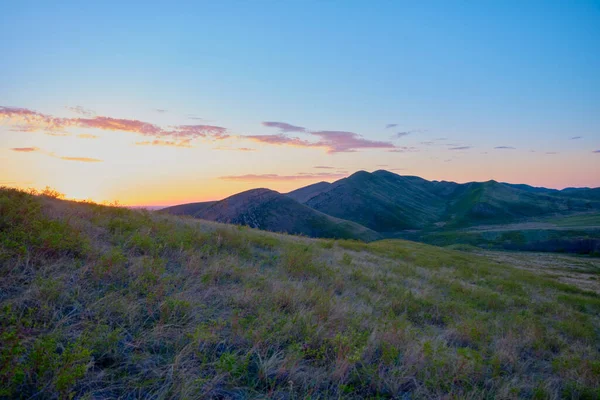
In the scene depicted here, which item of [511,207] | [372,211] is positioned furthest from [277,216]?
[511,207]

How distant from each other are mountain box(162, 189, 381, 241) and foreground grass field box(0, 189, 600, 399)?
8009cm

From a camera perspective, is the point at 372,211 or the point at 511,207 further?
the point at 372,211

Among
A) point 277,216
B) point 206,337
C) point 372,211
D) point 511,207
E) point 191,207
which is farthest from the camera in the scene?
point 372,211

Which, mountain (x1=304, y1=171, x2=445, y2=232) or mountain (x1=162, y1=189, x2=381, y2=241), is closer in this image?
mountain (x1=162, y1=189, x2=381, y2=241)

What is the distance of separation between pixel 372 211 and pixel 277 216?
75.6m

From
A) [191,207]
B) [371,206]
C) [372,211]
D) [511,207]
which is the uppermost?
[511,207]

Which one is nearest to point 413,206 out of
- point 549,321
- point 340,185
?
point 340,185

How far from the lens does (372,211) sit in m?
161

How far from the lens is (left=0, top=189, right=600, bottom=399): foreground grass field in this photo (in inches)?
135

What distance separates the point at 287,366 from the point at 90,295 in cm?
316

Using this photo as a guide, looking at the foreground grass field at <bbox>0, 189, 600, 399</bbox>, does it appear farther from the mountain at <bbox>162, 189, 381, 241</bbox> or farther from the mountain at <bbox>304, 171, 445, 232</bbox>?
the mountain at <bbox>304, 171, 445, 232</bbox>

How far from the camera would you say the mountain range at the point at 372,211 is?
96.0 m

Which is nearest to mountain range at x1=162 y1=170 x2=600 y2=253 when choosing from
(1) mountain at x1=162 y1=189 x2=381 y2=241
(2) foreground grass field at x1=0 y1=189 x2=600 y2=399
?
(1) mountain at x1=162 y1=189 x2=381 y2=241

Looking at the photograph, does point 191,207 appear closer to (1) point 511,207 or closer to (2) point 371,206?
(2) point 371,206
